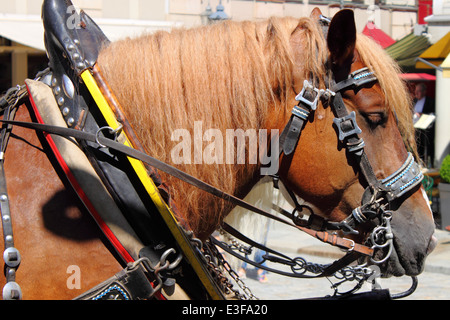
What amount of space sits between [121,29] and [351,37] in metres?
7.02

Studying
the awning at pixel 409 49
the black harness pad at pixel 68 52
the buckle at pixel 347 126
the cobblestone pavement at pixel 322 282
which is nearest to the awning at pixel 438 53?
the awning at pixel 409 49

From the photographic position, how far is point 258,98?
71.6 inches

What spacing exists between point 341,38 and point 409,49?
9.62 m

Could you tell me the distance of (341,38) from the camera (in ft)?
5.91

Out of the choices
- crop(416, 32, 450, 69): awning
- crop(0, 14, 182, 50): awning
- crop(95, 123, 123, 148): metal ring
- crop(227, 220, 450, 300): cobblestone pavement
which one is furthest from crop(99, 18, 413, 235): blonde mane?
crop(416, 32, 450, 69): awning

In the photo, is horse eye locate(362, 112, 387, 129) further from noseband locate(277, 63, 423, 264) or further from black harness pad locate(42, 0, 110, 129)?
black harness pad locate(42, 0, 110, 129)

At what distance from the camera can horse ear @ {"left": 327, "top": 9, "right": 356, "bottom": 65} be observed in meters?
1.76

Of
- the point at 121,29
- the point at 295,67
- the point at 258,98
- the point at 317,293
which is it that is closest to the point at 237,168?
the point at 258,98

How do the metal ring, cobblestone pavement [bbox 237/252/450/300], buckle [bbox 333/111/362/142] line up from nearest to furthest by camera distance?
the metal ring < buckle [bbox 333/111/362/142] < cobblestone pavement [bbox 237/252/450/300]

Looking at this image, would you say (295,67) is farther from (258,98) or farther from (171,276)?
(171,276)

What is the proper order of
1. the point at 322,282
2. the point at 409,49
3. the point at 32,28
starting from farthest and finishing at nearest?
1. the point at 409,49
2. the point at 32,28
3. the point at 322,282

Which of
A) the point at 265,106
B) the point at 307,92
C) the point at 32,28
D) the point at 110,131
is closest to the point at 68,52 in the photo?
the point at 110,131

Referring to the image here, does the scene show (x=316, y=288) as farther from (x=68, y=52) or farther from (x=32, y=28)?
(x=32, y=28)

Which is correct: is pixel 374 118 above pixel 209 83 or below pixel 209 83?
below
